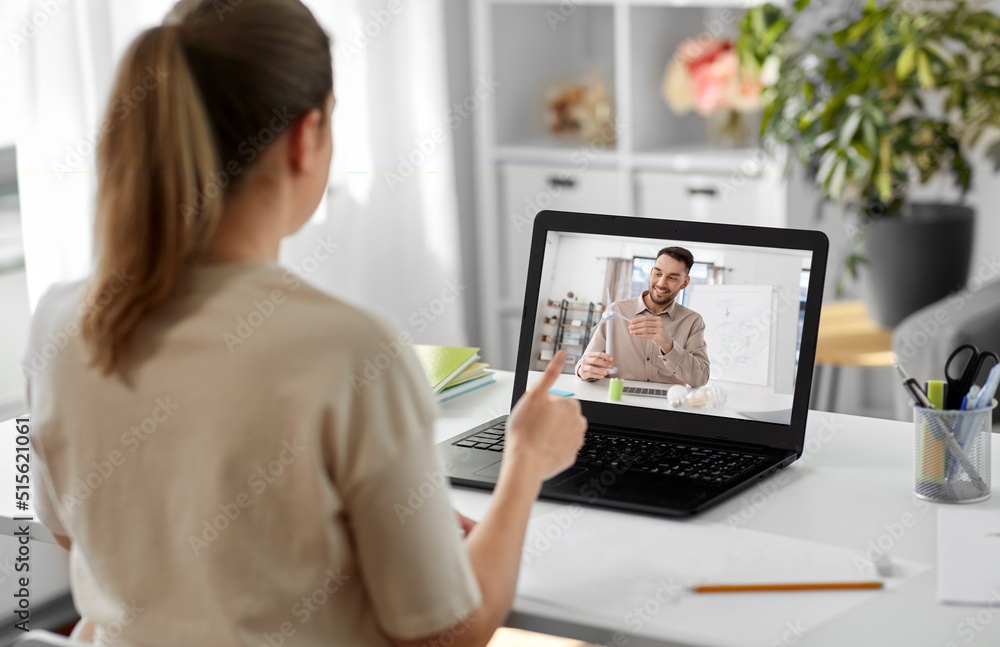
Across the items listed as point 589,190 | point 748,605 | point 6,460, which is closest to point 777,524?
point 748,605

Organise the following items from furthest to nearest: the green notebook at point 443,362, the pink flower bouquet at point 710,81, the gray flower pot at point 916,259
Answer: the pink flower bouquet at point 710,81, the gray flower pot at point 916,259, the green notebook at point 443,362

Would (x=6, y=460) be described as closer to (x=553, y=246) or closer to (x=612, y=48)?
(x=553, y=246)

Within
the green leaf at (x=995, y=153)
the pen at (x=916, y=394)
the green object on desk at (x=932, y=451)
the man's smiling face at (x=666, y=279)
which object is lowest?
the green object on desk at (x=932, y=451)

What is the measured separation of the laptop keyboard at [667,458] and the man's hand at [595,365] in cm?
7

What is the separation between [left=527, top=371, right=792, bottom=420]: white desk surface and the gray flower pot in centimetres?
164

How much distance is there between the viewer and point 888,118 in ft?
8.73

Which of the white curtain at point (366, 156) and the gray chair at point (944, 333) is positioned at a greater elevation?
the white curtain at point (366, 156)

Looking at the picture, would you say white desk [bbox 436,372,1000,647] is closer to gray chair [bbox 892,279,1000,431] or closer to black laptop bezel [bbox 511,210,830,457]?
black laptop bezel [bbox 511,210,830,457]

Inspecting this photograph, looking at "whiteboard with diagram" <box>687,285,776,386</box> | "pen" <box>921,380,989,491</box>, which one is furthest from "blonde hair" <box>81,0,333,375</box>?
"pen" <box>921,380,989,491</box>

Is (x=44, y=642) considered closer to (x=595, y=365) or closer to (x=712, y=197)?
(x=595, y=365)

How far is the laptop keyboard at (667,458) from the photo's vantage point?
1.19 metres

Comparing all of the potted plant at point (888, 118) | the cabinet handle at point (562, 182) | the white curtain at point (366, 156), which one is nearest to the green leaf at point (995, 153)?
the potted plant at point (888, 118)

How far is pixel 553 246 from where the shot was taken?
137cm

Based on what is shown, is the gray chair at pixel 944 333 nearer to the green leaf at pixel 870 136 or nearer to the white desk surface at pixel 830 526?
the green leaf at pixel 870 136
